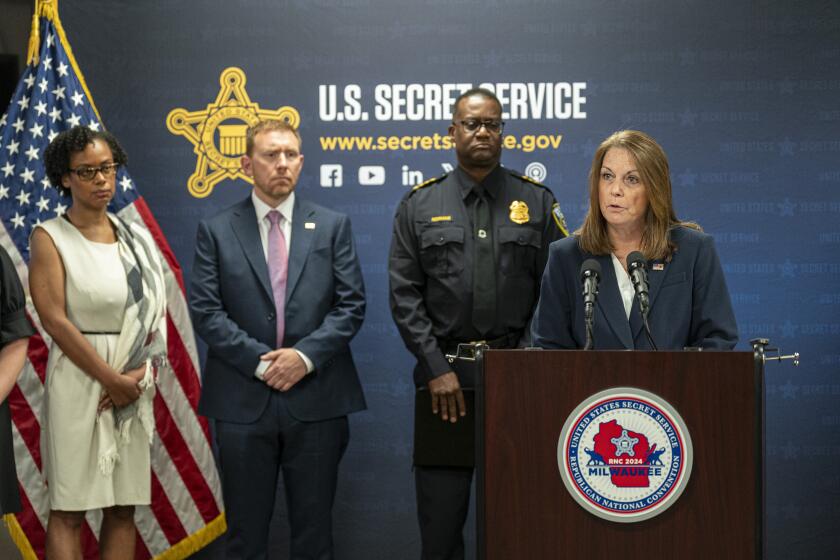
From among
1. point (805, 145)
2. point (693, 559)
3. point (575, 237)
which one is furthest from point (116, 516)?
point (805, 145)

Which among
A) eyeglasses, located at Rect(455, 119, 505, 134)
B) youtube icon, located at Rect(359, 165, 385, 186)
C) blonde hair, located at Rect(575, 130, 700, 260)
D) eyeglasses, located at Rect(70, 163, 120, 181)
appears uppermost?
eyeglasses, located at Rect(455, 119, 505, 134)

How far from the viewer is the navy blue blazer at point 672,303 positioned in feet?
8.78

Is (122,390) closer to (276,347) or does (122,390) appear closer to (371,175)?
(276,347)

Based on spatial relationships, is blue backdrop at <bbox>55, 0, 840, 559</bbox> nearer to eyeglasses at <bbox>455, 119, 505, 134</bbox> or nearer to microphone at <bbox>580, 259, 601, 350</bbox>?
eyeglasses at <bbox>455, 119, 505, 134</bbox>

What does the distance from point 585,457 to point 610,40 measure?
2.77 metres

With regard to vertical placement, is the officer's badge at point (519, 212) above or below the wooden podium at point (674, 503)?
above

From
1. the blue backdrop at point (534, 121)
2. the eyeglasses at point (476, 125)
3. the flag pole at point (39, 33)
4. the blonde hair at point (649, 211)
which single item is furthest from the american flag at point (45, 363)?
the blonde hair at point (649, 211)

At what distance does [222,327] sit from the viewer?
12.2ft

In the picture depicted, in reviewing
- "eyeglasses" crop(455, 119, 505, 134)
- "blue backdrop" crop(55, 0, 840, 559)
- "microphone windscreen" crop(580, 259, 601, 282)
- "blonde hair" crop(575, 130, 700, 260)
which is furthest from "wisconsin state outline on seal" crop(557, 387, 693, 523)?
"blue backdrop" crop(55, 0, 840, 559)

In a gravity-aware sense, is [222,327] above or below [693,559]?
above

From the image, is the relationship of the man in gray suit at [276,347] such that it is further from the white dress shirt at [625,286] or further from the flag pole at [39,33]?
the white dress shirt at [625,286]

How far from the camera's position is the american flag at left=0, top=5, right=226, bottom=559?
3.96 metres

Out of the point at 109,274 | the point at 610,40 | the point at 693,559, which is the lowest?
the point at 693,559

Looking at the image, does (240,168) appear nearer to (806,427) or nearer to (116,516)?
(116,516)
